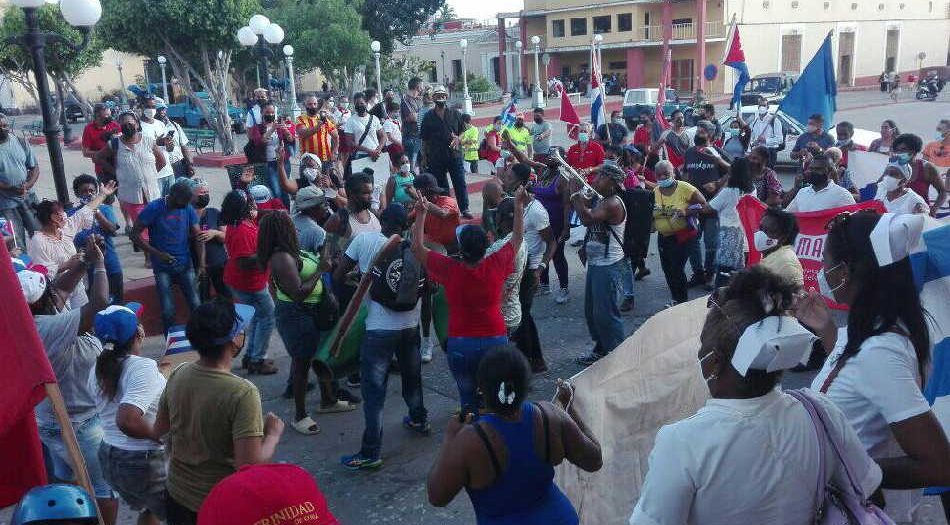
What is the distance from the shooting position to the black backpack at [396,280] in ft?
16.3

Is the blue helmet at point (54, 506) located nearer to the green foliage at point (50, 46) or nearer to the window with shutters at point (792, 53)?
the green foliage at point (50, 46)

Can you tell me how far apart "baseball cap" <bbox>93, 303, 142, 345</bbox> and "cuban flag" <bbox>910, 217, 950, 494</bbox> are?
3.38 meters

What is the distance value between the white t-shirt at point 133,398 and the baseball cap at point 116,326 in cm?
13

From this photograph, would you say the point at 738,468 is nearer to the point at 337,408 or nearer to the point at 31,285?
the point at 31,285

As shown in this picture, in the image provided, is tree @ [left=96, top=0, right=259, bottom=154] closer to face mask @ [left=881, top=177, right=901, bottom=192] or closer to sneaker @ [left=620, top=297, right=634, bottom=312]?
sneaker @ [left=620, top=297, right=634, bottom=312]

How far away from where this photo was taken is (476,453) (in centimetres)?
279

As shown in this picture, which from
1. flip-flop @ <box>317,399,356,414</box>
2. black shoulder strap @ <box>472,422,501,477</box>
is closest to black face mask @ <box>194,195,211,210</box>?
flip-flop @ <box>317,399,356,414</box>

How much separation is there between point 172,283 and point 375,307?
3.39 meters

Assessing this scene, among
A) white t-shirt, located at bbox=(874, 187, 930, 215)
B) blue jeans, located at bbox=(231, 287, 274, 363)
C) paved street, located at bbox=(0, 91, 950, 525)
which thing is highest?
white t-shirt, located at bbox=(874, 187, 930, 215)

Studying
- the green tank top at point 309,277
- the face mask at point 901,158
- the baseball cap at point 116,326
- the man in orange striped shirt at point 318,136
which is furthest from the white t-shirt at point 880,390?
the man in orange striped shirt at point 318,136

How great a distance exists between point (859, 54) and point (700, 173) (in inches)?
2166

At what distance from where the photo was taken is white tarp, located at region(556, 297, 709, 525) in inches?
150

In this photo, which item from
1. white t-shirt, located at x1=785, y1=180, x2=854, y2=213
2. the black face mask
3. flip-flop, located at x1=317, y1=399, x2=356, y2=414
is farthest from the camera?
the black face mask

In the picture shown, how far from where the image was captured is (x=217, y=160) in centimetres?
1970
